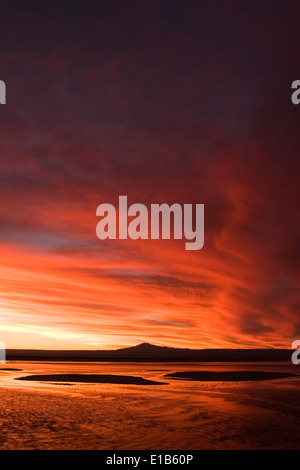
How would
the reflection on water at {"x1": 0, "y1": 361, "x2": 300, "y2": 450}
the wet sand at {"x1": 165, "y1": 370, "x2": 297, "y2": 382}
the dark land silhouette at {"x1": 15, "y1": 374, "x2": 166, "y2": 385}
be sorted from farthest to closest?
the wet sand at {"x1": 165, "y1": 370, "x2": 297, "y2": 382}
the dark land silhouette at {"x1": 15, "y1": 374, "x2": 166, "y2": 385}
the reflection on water at {"x1": 0, "y1": 361, "x2": 300, "y2": 450}

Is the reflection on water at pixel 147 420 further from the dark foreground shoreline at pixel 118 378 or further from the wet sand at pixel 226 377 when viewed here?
the wet sand at pixel 226 377

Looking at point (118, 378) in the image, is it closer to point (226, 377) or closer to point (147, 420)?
point (226, 377)

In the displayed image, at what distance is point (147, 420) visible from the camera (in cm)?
2028

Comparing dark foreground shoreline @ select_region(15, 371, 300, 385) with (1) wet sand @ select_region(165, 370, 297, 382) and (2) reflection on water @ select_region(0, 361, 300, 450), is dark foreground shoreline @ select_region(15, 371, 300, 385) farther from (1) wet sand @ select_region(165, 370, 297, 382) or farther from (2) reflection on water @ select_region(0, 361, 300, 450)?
(2) reflection on water @ select_region(0, 361, 300, 450)

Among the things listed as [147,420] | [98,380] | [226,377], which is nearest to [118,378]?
[98,380]

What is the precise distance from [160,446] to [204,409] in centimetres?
911

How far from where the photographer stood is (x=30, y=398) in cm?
2742

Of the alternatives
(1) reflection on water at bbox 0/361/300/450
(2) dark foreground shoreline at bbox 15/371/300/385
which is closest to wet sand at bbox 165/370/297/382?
(2) dark foreground shoreline at bbox 15/371/300/385

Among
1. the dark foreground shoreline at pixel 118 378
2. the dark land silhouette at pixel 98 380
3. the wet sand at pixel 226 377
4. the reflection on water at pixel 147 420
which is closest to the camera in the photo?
the reflection on water at pixel 147 420

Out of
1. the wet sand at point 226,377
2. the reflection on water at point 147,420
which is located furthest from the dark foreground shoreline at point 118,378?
the reflection on water at point 147,420

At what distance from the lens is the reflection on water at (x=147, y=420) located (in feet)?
51.5

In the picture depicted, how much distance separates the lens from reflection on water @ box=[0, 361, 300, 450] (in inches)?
618

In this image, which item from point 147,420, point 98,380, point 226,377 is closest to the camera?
point 147,420
